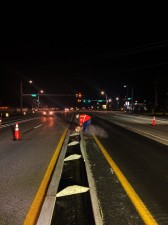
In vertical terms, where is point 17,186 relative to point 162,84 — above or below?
below

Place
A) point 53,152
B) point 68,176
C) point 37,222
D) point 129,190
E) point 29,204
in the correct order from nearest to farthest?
point 37,222 < point 29,204 < point 129,190 < point 68,176 < point 53,152

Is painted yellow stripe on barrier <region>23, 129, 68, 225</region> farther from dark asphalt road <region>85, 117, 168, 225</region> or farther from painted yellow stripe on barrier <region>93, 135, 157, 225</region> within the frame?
painted yellow stripe on barrier <region>93, 135, 157, 225</region>

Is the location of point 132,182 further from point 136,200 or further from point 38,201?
point 38,201

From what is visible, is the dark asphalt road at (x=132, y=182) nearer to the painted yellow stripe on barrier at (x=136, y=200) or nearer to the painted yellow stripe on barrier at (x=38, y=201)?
the painted yellow stripe on barrier at (x=136, y=200)

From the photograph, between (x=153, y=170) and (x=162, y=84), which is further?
(x=162, y=84)

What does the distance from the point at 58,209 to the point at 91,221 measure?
0.76 meters

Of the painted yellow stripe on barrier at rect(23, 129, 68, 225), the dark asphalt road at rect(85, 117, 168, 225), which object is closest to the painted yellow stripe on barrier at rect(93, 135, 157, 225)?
the dark asphalt road at rect(85, 117, 168, 225)

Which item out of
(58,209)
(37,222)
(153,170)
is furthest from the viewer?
(153,170)

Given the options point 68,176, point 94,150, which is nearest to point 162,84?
point 94,150

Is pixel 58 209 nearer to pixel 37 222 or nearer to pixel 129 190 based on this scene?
pixel 37 222

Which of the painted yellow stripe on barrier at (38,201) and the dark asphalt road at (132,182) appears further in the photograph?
the dark asphalt road at (132,182)

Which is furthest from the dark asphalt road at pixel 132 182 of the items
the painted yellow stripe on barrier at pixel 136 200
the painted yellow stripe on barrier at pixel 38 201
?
the painted yellow stripe on barrier at pixel 38 201

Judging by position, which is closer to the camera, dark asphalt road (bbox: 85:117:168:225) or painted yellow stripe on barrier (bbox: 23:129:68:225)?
painted yellow stripe on barrier (bbox: 23:129:68:225)

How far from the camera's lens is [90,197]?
6.36m
